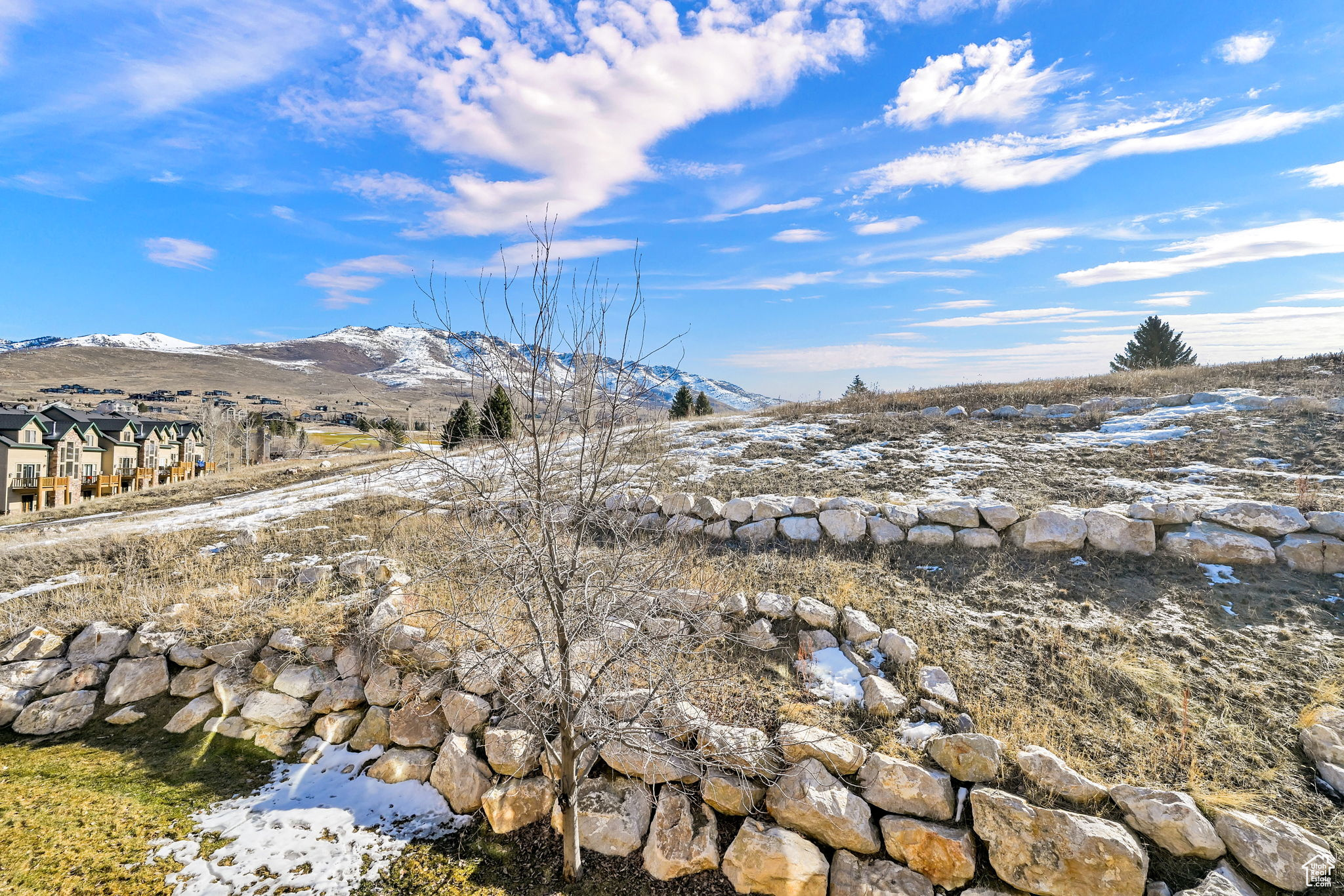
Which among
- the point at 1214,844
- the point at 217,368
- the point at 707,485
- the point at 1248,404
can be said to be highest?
the point at 217,368

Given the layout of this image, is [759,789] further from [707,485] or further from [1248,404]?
[1248,404]

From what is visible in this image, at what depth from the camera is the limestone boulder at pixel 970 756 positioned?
12.1ft

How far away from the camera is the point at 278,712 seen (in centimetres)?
515

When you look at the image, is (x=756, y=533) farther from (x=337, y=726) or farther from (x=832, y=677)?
(x=337, y=726)

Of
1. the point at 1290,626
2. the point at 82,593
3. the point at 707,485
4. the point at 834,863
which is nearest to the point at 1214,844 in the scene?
the point at 834,863

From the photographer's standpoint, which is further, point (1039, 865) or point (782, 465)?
point (782, 465)

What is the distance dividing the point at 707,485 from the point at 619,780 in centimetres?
602

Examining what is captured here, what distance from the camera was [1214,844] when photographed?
317 centimetres

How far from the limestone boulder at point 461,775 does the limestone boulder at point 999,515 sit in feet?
21.6

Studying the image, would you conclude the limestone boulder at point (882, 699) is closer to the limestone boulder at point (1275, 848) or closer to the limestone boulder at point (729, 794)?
the limestone boulder at point (729, 794)

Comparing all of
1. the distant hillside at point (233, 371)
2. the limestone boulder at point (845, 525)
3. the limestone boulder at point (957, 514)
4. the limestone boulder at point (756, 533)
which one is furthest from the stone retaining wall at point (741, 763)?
the distant hillside at point (233, 371)

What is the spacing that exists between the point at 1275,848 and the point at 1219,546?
4197 mm

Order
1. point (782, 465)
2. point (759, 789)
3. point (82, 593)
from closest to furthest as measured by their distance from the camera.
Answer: point (759, 789), point (82, 593), point (782, 465)

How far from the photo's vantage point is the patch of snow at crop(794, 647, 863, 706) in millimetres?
4664
